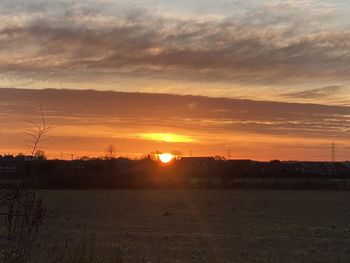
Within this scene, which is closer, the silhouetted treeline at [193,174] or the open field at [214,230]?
the open field at [214,230]

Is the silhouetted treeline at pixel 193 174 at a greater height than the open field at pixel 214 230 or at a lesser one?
greater

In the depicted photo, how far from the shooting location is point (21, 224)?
6371 mm

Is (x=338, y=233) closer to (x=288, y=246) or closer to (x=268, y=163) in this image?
(x=288, y=246)

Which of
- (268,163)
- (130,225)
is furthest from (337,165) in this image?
(130,225)

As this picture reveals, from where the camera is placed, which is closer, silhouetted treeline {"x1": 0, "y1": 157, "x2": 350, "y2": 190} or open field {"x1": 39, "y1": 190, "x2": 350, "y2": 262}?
open field {"x1": 39, "y1": 190, "x2": 350, "y2": 262}

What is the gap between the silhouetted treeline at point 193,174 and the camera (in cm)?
8281

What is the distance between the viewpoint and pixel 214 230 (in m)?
29.1

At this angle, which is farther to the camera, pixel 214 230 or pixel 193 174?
pixel 193 174

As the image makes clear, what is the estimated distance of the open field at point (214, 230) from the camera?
18.9m

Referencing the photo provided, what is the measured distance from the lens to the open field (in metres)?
18.9

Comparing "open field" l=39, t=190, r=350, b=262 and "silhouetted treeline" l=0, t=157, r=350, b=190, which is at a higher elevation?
"silhouetted treeline" l=0, t=157, r=350, b=190

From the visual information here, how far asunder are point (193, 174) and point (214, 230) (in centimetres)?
8322

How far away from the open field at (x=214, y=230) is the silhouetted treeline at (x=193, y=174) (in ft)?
62.1

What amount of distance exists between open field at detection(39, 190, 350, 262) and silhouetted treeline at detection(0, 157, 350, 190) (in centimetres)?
1892
